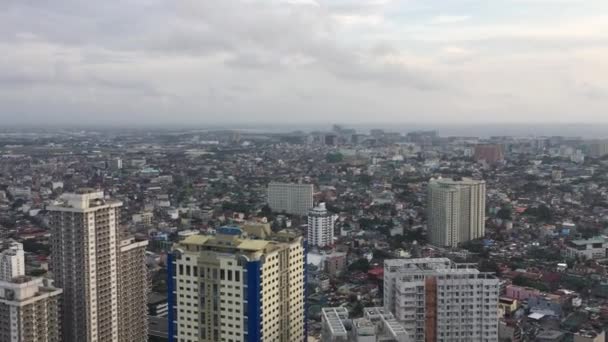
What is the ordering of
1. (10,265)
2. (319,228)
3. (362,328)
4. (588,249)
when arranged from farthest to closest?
(319,228) → (588,249) → (10,265) → (362,328)

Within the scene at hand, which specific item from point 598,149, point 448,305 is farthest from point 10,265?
point 598,149

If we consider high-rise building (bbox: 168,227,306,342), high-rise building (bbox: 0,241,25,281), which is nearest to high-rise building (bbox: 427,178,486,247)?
high-rise building (bbox: 0,241,25,281)

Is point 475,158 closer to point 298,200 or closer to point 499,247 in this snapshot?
point 298,200

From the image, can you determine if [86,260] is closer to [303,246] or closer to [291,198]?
[303,246]

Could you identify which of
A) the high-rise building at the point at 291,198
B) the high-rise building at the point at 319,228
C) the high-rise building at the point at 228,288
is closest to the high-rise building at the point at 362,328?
the high-rise building at the point at 228,288

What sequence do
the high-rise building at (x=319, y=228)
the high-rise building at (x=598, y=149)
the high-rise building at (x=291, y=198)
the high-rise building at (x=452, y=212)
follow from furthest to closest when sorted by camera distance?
the high-rise building at (x=598, y=149)
the high-rise building at (x=291, y=198)
the high-rise building at (x=452, y=212)
the high-rise building at (x=319, y=228)

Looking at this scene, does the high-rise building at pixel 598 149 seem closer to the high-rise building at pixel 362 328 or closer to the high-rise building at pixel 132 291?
the high-rise building at pixel 132 291

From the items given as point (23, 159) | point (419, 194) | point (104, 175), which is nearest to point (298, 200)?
point (419, 194)
